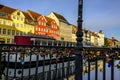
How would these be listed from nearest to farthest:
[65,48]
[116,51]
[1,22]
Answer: [116,51] → [65,48] → [1,22]

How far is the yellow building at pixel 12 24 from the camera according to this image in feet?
189

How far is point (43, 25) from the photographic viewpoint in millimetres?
75312

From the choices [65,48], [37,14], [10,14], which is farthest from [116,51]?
[37,14]

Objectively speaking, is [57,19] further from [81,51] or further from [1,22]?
[81,51]

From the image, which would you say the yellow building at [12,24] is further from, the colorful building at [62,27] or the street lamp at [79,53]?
the street lamp at [79,53]

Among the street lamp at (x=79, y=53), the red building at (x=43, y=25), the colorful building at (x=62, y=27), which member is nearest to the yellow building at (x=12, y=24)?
the red building at (x=43, y=25)

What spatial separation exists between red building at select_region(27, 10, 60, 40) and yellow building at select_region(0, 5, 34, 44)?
2939mm

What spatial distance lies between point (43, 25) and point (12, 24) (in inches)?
633

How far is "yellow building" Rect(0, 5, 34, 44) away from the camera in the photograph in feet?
189

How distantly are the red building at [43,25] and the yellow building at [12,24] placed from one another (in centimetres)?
294

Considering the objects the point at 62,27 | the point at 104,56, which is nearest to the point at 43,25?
the point at 62,27

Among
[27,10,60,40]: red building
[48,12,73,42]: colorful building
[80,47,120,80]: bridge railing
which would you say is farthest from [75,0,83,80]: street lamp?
[48,12,73,42]: colorful building

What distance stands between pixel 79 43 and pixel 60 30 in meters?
87.6

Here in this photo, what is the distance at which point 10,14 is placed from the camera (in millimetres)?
60969
